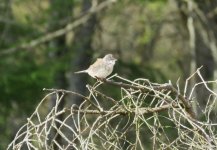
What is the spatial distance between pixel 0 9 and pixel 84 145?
10.6 meters

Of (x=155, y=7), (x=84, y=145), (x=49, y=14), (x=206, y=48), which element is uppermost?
(x=49, y=14)

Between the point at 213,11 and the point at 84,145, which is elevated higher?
the point at 213,11

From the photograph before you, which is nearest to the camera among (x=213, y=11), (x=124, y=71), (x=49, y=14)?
(x=213, y=11)

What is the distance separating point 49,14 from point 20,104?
195cm

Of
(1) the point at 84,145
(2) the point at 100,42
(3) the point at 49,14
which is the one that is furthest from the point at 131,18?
(1) the point at 84,145

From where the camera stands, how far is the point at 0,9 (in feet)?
46.8

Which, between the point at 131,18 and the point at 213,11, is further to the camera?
the point at 131,18

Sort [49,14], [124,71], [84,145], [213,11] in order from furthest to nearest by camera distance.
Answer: [124,71]
[49,14]
[213,11]
[84,145]

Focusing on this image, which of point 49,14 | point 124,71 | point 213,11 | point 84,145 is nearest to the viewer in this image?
point 84,145

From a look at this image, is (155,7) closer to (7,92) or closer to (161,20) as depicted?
(161,20)

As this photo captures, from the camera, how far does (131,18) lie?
1534 cm

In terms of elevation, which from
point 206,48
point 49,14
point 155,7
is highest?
point 49,14

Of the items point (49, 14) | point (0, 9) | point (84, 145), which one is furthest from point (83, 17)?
point (84, 145)

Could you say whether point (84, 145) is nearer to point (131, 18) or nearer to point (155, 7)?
point (155, 7)
